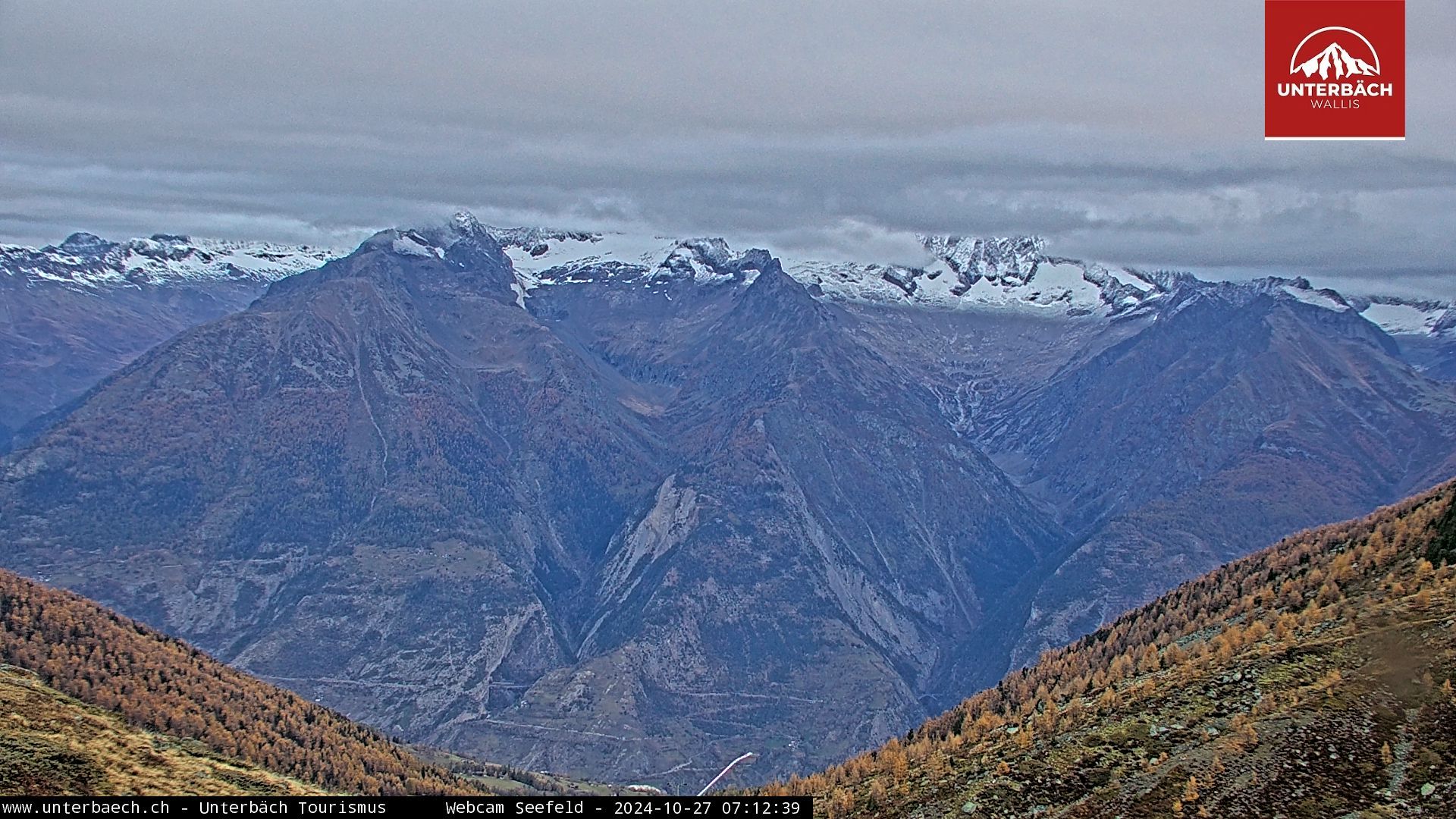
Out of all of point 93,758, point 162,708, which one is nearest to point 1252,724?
point 93,758

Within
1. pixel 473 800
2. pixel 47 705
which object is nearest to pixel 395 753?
pixel 47 705

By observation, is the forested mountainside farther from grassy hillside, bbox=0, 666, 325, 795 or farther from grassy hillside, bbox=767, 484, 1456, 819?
grassy hillside, bbox=767, 484, 1456, 819

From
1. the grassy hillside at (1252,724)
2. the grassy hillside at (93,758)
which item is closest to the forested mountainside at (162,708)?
the grassy hillside at (93,758)

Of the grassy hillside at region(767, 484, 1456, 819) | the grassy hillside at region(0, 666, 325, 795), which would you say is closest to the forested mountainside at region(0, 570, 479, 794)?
the grassy hillside at region(0, 666, 325, 795)

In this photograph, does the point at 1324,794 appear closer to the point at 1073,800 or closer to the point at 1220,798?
the point at 1220,798

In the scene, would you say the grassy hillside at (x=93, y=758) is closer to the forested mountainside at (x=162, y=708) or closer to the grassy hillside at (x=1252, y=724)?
the forested mountainside at (x=162, y=708)

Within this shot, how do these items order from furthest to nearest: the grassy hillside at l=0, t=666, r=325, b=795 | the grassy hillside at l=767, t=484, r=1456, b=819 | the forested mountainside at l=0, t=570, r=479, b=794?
1. the forested mountainside at l=0, t=570, r=479, b=794
2. the grassy hillside at l=0, t=666, r=325, b=795
3. the grassy hillside at l=767, t=484, r=1456, b=819
